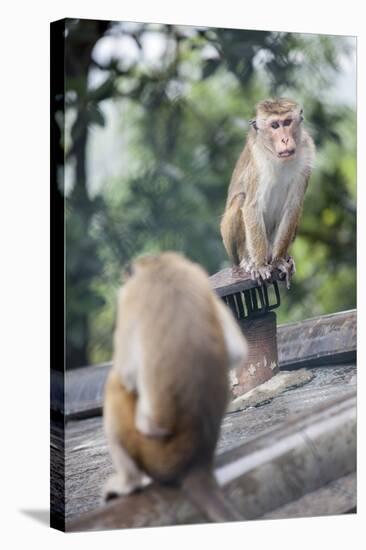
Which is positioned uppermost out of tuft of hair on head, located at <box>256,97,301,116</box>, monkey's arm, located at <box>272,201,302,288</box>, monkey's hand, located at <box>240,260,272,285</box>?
tuft of hair on head, located at <box>256,97,301,116</box>

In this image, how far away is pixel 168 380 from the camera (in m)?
8.57

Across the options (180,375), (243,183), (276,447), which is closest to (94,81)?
(243,183)

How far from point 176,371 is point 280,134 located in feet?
8.06

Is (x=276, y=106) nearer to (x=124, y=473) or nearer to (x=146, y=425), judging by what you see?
(x=146, y=425)

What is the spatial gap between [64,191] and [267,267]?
192 centimetres

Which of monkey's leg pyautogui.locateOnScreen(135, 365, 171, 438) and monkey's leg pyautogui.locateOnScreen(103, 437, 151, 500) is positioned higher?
monkey's leg pyautogui.locateOnScreen(135, 365, 171, 438)

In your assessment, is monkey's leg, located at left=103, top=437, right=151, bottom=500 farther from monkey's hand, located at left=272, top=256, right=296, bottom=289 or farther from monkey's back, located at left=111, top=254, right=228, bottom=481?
monkey's hand, located at left=272, top=256, right=296, bottom=289

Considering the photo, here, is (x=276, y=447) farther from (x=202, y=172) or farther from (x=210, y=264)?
(x=202, y=172)

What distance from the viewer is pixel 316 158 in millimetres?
10469

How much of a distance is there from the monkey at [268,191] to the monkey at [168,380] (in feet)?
4.51

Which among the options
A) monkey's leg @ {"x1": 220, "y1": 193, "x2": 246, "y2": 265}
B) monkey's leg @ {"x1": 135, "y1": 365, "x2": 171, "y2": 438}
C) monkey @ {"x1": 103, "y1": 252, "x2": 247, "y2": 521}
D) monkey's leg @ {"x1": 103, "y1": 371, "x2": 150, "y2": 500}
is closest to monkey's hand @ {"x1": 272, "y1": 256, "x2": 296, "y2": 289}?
monkey's leg @ {"x1": 220, "y1": 193, "x2": 246, "y2": 265}

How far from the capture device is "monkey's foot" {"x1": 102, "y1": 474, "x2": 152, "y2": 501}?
8703mm

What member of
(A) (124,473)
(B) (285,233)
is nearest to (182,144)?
(B) (285,233)

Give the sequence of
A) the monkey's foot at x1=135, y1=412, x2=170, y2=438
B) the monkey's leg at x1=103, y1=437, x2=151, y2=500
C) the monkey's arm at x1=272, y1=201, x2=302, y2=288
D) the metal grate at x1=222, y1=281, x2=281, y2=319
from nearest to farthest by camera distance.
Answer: the monkey's foot at x1=135, y1=412, x2=170, y2=438 < the monkey's leg at x1=103, y1=437, x2=151, y2=500 < the metal grate at x1=222, y1=281, x2=281, y2=319 < the monkey's arm at x1=272, y1=201, x2=302, y2=288
